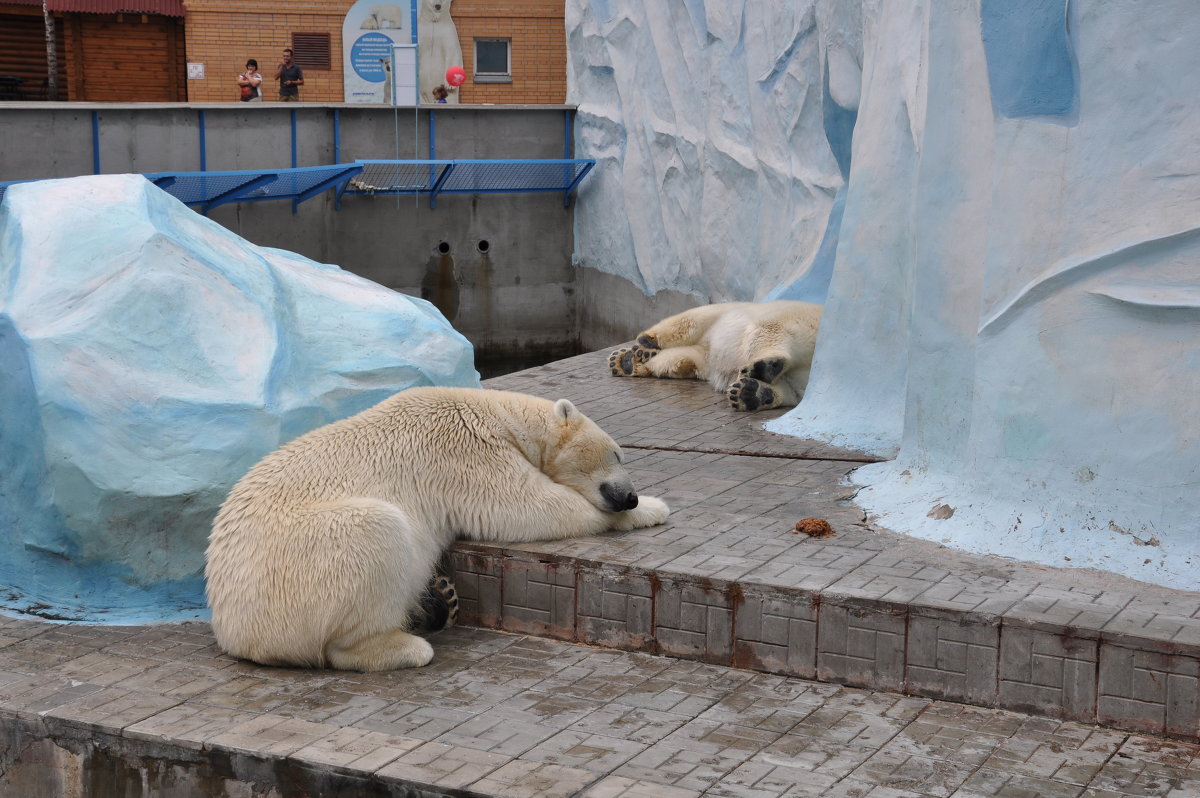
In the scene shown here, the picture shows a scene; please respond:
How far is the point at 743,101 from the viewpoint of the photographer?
11.2 m

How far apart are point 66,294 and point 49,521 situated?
0.94 meters

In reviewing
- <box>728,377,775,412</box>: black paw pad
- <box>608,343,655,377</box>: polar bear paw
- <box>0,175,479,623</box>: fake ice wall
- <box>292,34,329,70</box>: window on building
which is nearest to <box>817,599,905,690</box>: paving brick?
<box>0,175,479,623</box>: fake ice wall

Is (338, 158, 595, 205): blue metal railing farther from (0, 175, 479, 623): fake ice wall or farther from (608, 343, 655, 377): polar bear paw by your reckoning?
(0, 175, 479, 623): fake ice wall

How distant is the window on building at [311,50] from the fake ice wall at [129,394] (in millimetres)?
15432

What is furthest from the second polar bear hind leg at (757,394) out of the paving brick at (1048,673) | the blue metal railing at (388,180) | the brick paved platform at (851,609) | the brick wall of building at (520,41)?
the brick wall of building at (520,41)

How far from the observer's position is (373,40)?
2077 centimetres

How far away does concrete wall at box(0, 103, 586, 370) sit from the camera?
13867 millimetres

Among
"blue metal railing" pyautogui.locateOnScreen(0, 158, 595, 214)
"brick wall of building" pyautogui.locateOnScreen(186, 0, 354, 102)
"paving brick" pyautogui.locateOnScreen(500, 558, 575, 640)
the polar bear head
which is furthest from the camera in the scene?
"brick wall of building" pyautogui.locateOnScreen(186, 0, 354, 102)

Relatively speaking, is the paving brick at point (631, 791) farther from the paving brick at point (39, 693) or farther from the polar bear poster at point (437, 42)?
the polar bear poster at point (437, 42)

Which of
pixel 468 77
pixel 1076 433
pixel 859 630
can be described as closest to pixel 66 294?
pixel 859 630

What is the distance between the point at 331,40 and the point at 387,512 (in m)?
17.6

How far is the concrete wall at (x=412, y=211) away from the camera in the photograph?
45.5 feet

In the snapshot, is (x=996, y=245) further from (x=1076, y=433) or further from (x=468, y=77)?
(x=468, y=77)

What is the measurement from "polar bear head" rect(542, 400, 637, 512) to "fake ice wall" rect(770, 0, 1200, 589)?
1130 millimetres
